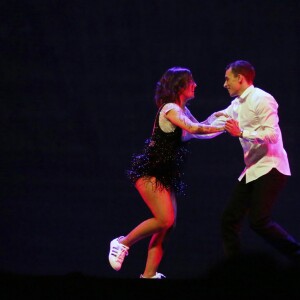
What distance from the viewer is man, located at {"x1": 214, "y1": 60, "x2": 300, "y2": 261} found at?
3.45 meters

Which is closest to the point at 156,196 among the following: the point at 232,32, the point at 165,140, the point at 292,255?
the point at 165,140

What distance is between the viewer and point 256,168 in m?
3.58

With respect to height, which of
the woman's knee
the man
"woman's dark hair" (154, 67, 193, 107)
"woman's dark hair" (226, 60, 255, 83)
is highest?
"woman's dark hair" (226, 60, 255, 83)

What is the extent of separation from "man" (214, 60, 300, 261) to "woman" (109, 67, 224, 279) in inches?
A: 8.8

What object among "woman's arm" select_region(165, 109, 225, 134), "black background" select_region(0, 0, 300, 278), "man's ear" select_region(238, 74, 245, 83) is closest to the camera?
"woman's arm" select_region(165, 109, 225, 134)

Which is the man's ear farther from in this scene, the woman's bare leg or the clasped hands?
the woman's bare leg

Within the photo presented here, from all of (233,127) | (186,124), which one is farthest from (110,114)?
(233,127)

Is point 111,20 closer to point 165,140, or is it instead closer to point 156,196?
point 165,140

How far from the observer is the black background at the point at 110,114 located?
14.7 feet

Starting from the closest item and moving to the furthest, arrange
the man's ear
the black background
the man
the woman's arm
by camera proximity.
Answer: the man
the woman's arm
the man's ear
the black background

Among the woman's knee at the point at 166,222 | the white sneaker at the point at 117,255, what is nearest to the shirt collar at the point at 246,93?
the woman's knee at the point at 166,222

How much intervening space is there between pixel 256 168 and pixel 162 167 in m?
0.59

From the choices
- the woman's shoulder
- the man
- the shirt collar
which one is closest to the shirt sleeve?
the man

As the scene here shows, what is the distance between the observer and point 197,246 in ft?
15.1
